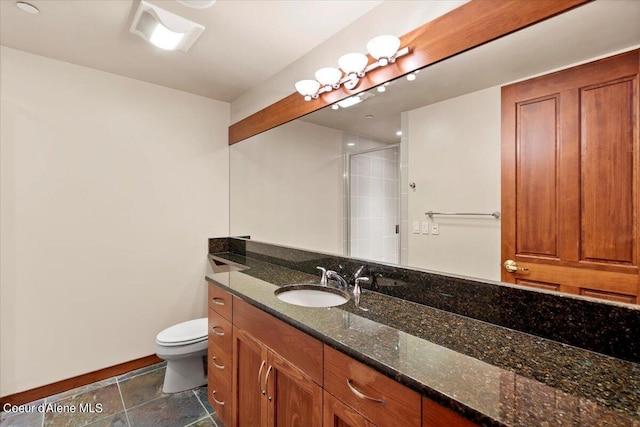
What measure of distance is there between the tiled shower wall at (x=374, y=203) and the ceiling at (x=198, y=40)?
0.70 metres

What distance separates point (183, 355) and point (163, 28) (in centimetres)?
210

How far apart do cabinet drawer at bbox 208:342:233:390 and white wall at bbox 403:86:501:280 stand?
116cm

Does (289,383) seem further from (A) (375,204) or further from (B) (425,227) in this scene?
(A) (375,204)

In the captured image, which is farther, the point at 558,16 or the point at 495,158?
the point at 495,158

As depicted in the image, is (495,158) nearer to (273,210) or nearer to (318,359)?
(318,359)

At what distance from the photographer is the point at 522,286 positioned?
1054 mm

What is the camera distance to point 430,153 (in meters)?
1.35

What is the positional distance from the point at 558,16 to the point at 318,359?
140 cm

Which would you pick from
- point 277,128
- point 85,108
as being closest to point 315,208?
point 277,128

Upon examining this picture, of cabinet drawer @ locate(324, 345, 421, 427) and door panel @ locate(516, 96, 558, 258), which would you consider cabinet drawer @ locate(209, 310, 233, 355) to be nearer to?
cabinet drawer @ locate(324, 345, 421, 427)

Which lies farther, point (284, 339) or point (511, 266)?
point (284, 339)

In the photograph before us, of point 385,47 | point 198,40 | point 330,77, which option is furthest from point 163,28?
point 385,47

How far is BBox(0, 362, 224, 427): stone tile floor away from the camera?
1845 mm

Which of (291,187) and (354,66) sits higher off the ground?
(354,66)
